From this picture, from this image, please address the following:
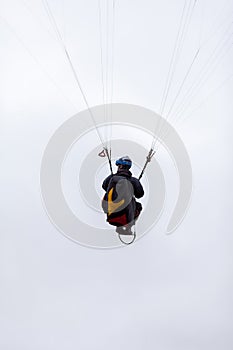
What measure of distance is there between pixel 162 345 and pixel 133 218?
926 centimetres

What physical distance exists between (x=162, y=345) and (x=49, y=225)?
16.5 ft

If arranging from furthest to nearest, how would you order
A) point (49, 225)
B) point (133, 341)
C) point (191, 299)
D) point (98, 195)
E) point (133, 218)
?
1. point (133, 341)
2. point (191, 299)
3. point (49, 225)
4. point (98, 195)
5. point (133, 218)

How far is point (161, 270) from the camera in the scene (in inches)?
458

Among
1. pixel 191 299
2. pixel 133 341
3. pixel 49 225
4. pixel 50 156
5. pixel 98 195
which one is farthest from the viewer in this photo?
pixel 133 341

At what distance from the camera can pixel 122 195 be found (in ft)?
14.5

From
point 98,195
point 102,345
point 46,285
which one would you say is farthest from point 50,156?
point 102,345

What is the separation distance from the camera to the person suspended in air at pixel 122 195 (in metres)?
4.45

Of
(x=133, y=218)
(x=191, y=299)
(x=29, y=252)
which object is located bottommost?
(x=133, y=218)

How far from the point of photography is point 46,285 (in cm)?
1224

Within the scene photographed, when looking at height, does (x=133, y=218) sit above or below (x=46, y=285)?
below

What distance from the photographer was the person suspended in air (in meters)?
4.45

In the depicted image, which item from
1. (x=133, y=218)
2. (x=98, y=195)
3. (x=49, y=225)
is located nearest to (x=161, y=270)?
(x=49, y=225)

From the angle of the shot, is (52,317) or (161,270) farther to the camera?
(52,317)

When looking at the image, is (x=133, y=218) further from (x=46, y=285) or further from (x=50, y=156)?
(x=46, y=285)
